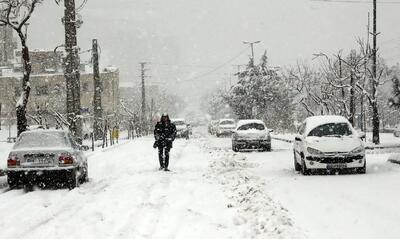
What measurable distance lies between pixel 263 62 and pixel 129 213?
59.7 metres

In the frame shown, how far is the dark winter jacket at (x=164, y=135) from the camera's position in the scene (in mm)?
18812

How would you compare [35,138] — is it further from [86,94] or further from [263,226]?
[86,94]

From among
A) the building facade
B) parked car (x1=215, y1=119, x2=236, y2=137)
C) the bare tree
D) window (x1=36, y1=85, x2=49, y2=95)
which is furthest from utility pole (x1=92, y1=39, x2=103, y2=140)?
window (x1=36, y1=85, x2=49, y2=95)

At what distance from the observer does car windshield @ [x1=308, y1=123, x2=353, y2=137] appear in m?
16.6

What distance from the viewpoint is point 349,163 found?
15391 mm

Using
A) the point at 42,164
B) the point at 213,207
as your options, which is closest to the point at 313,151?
the point at 213,207

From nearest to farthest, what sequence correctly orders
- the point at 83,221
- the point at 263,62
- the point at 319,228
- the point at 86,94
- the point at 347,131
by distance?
the point at 319,228 < the point at 83,221 < the point at 347,131 < the point at 263,62 < the point at 86,94

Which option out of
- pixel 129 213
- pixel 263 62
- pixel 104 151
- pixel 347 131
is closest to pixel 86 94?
pixel 263 62

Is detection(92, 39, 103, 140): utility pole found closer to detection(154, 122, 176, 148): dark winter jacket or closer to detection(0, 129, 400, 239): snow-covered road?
detection(154, 122, 176, 148): dark winter jacket

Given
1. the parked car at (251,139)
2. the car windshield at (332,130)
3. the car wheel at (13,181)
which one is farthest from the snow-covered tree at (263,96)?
the car wheel at (13,181)

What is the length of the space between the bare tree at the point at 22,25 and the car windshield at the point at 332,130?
10430 mm

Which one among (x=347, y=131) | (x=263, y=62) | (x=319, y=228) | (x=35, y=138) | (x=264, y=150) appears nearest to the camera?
(x=319, y=228)

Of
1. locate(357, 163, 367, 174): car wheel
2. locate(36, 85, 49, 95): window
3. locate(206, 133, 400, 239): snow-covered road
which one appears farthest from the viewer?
locate(36, 85, 49, 95): window

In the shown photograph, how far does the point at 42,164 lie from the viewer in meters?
13.7
